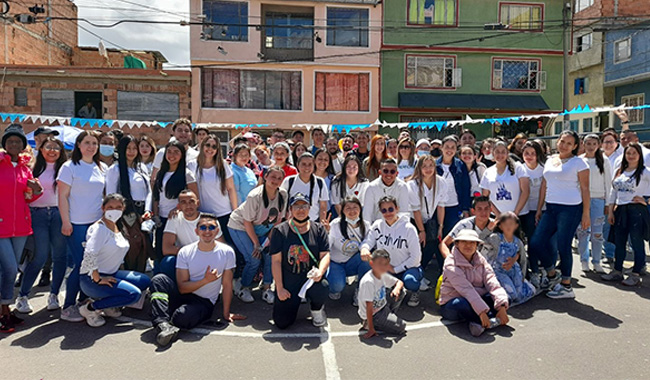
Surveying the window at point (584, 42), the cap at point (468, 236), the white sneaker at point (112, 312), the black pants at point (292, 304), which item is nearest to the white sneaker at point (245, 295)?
the black pants at point (292, 304)

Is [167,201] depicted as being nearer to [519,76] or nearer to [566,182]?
[566,182]

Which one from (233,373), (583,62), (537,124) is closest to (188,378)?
(233,373)

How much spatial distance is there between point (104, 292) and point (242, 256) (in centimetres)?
162

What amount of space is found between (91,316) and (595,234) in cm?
658

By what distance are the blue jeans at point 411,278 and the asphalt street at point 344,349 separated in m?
0.27

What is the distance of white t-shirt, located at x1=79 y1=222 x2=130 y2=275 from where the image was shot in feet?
15.5

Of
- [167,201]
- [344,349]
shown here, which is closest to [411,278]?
A: [344,349]

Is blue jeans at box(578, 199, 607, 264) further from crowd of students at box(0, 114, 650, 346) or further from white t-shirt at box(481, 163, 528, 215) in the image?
white t-shirt at box(481, 163, 528, 215)

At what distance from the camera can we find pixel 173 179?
573cm

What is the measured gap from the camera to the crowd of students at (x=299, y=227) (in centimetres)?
482

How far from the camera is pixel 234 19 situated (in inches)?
Result: 930

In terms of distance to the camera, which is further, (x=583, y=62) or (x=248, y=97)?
(x=583, y=62)

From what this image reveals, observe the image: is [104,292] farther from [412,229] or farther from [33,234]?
[412,229]

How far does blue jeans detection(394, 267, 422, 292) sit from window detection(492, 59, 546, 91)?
22809 mm
